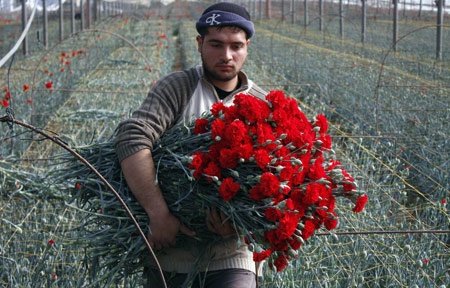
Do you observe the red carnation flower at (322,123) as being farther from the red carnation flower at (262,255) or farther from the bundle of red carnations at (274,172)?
the red carnation flower at (262,255)

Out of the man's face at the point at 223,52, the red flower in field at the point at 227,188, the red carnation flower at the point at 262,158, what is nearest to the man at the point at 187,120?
the man's face at the point at 223,52

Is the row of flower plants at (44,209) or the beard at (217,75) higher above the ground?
the beard at (217,75)

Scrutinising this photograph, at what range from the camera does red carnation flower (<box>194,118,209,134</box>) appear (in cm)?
179

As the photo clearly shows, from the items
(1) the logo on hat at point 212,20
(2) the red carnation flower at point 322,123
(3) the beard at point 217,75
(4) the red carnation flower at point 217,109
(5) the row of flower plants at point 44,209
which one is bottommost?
(5) the row of flower plants at point 44,209

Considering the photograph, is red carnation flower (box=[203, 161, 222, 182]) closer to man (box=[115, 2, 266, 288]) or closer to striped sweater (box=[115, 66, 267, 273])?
man (box=[115, 2, 266, 288])

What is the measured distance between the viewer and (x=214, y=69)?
1.94 metres

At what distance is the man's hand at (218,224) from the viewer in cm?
171

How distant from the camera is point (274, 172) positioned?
5.44 ft

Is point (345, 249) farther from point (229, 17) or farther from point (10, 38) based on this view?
point (10, 38)

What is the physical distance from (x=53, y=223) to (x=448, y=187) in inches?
112

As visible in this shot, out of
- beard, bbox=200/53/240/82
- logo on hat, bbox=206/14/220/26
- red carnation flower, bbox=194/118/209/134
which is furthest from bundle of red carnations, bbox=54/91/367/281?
logo on hat, bbox=206/14/220/26

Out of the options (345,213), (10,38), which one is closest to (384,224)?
(345,213)

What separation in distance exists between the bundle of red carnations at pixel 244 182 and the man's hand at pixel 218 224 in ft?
0.07

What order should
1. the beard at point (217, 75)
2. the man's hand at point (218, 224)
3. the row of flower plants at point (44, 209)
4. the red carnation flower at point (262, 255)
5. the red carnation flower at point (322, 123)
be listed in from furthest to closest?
the row of flower plants at point (44, 209), the beard at point (217, 75), the red carnation flower at point (322, 123), the man's hand at point (218, 224), the red carnation flower at point (262, 255)
